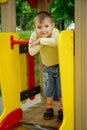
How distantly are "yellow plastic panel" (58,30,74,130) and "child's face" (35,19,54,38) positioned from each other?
27 cm

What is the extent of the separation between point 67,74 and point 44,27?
45cm

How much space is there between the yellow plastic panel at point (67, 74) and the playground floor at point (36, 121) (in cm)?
30

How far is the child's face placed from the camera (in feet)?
8.33

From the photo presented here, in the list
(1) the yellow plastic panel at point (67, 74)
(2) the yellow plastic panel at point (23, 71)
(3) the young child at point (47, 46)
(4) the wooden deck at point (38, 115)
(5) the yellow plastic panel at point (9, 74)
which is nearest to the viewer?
(1) the yellow plastic panel at point (67, 74)

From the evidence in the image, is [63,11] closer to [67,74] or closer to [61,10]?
[61,10]

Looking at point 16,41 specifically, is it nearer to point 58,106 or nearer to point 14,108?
point 14,108

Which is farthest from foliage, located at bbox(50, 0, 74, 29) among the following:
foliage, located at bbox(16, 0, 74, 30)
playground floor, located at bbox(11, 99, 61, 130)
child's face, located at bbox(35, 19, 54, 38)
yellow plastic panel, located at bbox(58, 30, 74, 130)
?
yellow plastic panel, located at bbox(58, 30, 74, 130)

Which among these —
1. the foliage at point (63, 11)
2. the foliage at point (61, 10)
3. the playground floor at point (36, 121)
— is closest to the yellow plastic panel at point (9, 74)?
the playground floor at point (36, 121)

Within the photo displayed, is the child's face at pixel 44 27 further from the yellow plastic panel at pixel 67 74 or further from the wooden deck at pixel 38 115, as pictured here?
the wooden deck at pixel 38 115

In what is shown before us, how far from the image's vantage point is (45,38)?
7.93 feet

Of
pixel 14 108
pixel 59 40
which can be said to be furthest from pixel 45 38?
pixel 14 108

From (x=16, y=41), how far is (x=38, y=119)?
781 mm

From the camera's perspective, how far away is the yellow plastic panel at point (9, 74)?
2.71m

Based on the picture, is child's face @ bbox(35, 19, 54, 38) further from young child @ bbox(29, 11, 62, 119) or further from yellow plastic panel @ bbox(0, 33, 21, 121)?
yellow plastic panel @ bbox(0, 33, 21, 121)
